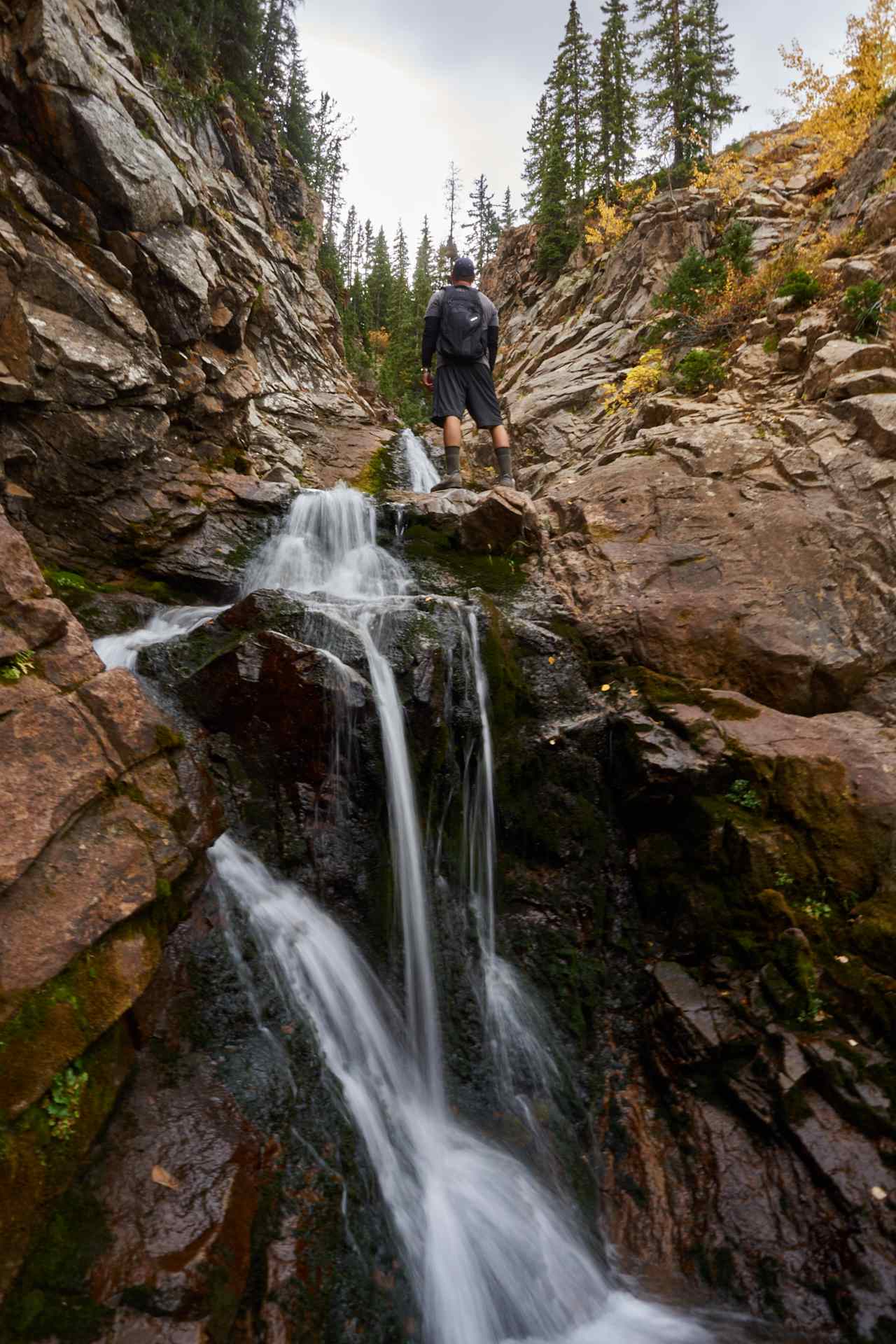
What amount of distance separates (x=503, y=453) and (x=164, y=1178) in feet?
28.6

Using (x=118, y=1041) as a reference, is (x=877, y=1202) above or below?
below

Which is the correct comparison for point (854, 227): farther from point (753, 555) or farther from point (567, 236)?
point (567, 236)

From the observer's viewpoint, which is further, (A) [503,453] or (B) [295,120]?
(B) [295,120]

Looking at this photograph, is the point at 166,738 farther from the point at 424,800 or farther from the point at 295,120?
the point at 295,120

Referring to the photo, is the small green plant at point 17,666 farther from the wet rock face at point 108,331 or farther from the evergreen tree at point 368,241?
the evergreen tree at point 368,241

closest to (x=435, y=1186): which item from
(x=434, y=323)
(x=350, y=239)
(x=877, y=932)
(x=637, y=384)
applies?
(x=877, y=932)

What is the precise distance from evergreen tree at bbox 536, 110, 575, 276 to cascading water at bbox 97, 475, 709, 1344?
24.6 m

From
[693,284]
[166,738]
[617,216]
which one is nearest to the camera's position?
[166,738]

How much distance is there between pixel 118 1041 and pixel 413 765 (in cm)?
288

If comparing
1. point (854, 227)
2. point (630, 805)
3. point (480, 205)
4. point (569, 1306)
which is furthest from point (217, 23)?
point (480, 205)

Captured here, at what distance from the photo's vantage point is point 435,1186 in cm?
386

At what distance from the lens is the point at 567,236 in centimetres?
2447

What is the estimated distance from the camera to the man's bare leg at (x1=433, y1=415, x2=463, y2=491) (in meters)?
9.12

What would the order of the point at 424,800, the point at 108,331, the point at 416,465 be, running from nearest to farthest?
the point at 424,800
the point at 108,331
the point at 416,465
